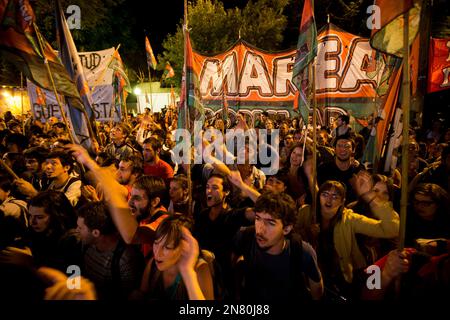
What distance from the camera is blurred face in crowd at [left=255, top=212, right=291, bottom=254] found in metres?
2.58

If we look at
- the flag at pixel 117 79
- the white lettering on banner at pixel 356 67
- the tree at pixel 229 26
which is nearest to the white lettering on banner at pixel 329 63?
the white lettering on banner at pixel 356 67

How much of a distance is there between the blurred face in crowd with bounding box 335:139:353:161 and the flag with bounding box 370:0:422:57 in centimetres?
196

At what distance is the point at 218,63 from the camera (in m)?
12.3

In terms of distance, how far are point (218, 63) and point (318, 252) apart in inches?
399

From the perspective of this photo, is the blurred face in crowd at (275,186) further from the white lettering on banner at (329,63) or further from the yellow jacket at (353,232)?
the white lettering on banner at (329,63)

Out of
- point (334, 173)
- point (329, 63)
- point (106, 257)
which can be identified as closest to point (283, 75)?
point (329, 63)

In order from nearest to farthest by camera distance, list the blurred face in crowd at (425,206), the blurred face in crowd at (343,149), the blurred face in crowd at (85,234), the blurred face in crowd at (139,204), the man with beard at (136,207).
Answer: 1. the blurred face in crowd at (85,234)
2. the man with beard at (136,207)
3. the blurred face in crowd at (425,206)
4. the blurred face in crowd at (139,204)
5. the blurred face in crowd at (343,149)

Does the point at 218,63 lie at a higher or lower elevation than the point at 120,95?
higher

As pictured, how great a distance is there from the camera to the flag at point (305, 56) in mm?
4047

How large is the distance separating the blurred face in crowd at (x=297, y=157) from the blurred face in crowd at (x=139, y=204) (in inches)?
95.6

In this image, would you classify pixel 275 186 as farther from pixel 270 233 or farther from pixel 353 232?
pixel 270 233
